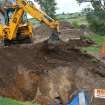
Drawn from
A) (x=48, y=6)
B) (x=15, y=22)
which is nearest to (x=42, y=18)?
(x=15, y=22)

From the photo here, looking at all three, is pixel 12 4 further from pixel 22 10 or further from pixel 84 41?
pixel 84 41

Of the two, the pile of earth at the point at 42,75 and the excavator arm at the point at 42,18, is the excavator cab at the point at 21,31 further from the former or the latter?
the pile of earth at the point at 42,75

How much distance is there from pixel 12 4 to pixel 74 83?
938 centimetres

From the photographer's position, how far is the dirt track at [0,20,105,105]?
68.2ft

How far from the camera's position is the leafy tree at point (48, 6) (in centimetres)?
6912

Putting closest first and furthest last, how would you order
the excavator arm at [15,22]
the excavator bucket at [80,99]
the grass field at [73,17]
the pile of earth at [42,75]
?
1. the excavator bucket at [80,99]
2. the pile of earth at [42,75]
3. the excavator arm at [15,22]
4. the grass field at [73,17]

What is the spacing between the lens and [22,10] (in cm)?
2708

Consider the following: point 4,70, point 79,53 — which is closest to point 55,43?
point 79,53

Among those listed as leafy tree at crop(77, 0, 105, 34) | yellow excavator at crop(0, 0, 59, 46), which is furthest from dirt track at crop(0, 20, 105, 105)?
leafy tree at crop(77, 0, 105, 34)

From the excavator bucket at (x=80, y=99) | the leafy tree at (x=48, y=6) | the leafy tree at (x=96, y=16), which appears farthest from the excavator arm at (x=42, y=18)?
the leafy tree at (x=48, y=6)

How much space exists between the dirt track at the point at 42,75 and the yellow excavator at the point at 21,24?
1892 millimetres

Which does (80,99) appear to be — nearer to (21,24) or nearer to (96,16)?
(21,24)

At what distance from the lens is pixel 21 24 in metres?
29.8

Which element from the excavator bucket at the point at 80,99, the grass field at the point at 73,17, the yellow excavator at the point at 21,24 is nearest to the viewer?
the excavator bucket at the point at 80,99
